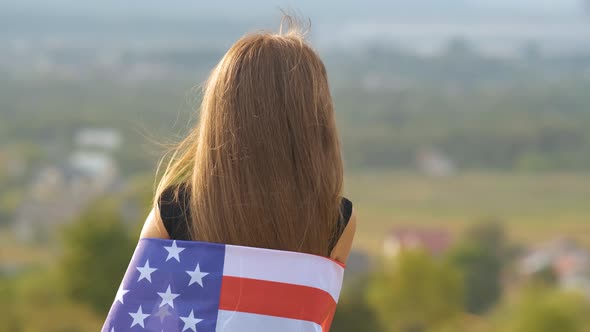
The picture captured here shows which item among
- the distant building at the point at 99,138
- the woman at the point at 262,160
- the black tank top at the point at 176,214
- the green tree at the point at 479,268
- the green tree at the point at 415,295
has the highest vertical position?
the woman at the point at 262,160

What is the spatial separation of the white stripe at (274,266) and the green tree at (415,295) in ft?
52.7

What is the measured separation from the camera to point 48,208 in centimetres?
4044

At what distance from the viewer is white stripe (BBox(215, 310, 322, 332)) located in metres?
1.47

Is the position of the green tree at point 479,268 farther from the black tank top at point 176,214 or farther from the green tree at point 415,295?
the black tank top at point 176,214

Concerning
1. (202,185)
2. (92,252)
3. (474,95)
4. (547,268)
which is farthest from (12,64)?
(202,185)

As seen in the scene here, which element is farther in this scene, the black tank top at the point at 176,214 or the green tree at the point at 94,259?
the green tree at the point at 94,259

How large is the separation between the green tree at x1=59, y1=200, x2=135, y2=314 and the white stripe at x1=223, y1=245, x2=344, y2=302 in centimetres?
1211

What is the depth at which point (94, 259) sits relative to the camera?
14602 millimetres

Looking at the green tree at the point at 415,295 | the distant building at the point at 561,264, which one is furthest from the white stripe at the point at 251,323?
the distant building at the point at 561,264

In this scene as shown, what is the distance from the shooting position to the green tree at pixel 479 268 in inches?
1083

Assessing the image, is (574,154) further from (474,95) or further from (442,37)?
(442,37)

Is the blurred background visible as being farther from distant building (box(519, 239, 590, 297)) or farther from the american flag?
the american flag

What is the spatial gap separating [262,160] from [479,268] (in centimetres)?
2973

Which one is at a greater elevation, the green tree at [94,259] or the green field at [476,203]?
the green tree at [94,259]
